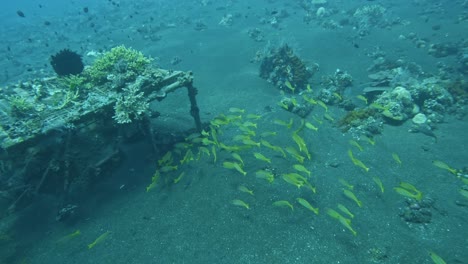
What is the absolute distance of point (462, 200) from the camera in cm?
795

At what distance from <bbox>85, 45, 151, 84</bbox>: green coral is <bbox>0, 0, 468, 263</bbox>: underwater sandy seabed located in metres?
2.84

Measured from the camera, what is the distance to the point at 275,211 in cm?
808

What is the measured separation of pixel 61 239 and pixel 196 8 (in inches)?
1314

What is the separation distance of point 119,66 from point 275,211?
702 centimetres

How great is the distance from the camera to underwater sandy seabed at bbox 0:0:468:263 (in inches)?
275

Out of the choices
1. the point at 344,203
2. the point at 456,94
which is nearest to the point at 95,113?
the point at 344,203

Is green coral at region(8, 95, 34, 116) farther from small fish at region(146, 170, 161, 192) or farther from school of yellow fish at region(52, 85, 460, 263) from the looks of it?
small fish at region(146, 170, 161, 192)

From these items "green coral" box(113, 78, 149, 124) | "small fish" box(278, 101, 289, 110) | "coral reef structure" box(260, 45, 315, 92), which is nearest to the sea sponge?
"small fish" box(278, 101, 289, 110)

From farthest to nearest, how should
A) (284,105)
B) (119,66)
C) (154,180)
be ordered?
1. (284,105)
2. (119,66)
3. (154,180)

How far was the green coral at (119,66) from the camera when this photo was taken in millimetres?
9891

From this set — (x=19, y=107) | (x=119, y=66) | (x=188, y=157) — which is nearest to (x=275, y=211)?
(x=188, y=157)

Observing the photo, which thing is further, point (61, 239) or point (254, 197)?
point (254, 197)

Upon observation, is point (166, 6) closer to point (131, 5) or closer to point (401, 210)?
point (131, 5)

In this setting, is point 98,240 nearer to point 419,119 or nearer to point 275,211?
point 275,211
